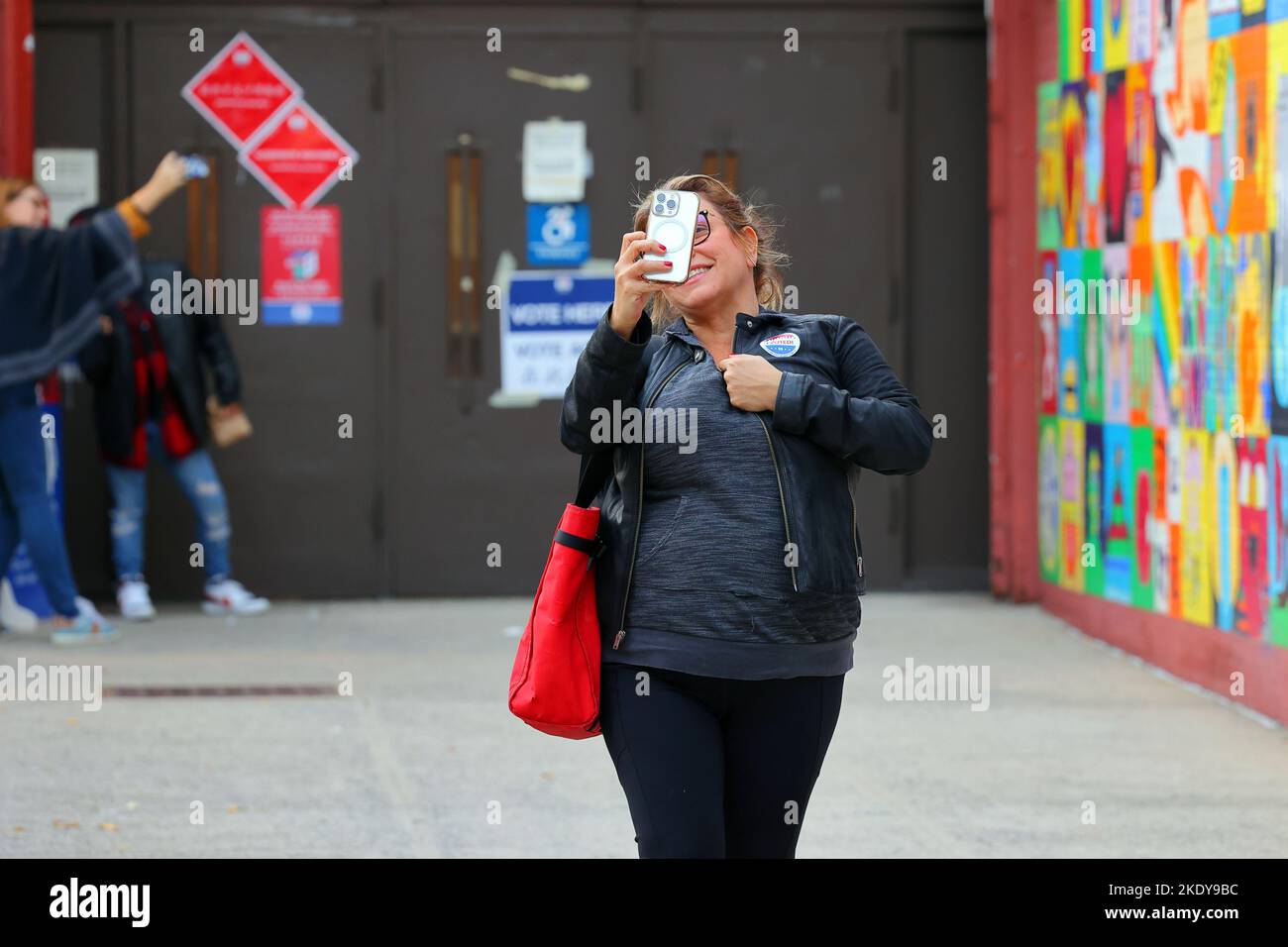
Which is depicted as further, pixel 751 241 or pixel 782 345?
pixel 751 241

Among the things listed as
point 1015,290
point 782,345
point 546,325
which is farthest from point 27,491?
point 782,345

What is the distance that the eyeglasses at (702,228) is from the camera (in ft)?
12.5

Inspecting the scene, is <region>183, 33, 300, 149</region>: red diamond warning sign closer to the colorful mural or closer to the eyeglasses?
the colorful mural

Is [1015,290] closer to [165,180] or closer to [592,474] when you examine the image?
[165,180]

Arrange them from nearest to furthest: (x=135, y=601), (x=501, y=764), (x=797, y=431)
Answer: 1. (x=797, y=431)
2. (x=501, y=764)
3. (x=135, y=601)

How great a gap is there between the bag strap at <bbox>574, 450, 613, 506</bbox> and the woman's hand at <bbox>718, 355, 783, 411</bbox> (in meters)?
0.30

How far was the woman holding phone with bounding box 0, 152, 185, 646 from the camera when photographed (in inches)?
349

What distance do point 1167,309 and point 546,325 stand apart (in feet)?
10.9

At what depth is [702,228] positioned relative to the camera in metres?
3.82

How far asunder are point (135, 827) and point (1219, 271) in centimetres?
465

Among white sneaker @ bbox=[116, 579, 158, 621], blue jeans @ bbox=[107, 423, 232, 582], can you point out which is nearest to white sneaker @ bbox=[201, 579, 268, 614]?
blue jeans @ bbox=[107, 423, 232, 582]

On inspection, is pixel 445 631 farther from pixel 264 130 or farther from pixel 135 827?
pixel 135 827

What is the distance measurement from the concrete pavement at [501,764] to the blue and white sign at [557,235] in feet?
7.09

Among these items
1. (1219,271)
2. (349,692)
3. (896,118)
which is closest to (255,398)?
(349,692)
